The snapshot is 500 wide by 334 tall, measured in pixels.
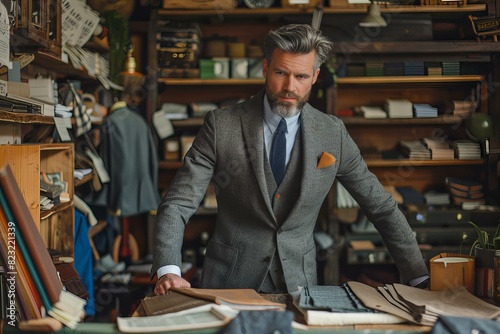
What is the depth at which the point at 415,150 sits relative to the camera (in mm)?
4688

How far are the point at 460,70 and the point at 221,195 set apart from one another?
256 centimetres

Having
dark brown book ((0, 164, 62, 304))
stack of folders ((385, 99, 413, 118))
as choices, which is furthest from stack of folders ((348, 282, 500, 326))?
stack of folders ((385, 99, 413, 118))

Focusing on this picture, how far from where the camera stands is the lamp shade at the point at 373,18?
4.55 meters

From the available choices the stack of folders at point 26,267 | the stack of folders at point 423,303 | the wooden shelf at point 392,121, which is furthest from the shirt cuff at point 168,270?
the wooden shelf at point 392,121

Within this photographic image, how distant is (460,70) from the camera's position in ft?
14.2

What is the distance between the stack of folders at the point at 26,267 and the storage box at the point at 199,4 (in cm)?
333

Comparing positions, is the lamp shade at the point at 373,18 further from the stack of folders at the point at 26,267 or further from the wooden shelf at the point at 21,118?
the stack of folders at the point at 26,267

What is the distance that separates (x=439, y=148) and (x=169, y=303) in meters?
3.39

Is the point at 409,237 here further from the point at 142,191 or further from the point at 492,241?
the point at 142,191

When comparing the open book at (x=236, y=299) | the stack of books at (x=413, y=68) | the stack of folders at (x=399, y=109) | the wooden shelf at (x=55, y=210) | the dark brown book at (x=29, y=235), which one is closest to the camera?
the dark brown book at (x=29, y=235)

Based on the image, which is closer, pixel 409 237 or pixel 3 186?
pixel 3 186

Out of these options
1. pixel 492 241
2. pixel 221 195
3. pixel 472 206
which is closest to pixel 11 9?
pixel 221 195

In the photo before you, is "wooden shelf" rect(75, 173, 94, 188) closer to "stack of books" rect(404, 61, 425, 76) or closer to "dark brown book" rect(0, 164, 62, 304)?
"dark brown book" rect(0, 164, 62, 304)

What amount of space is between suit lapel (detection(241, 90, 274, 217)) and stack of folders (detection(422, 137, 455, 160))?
2.50 metres
